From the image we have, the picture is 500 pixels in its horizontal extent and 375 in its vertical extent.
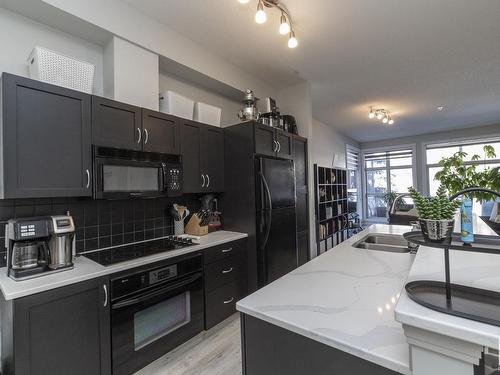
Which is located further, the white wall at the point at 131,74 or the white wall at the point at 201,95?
the white wall at the point at 201,95

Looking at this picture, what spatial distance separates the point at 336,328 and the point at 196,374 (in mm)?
1426

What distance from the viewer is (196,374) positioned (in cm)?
176

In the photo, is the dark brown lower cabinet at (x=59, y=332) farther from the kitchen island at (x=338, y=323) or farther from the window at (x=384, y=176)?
the window at (x=384, y=176)

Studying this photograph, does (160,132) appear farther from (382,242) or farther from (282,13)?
(382,242)

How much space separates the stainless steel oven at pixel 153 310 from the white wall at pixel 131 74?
1.46 metres

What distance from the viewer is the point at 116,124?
1.93 meters

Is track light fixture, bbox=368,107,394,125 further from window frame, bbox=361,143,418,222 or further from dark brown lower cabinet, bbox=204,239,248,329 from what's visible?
dark brown lower cabinet, bbox=204,239,248,329

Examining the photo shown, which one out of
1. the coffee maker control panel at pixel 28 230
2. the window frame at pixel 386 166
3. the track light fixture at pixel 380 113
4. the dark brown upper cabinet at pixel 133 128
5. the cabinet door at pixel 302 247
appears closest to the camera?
the coffee maker control panel at pixel 28 230

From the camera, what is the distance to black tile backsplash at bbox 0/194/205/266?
5.71 ft

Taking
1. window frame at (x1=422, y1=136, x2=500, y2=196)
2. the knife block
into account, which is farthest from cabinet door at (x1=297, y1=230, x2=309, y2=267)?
window frame at (x1=422, y1=136, x2=500, y2=196)

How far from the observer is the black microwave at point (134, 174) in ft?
5.97

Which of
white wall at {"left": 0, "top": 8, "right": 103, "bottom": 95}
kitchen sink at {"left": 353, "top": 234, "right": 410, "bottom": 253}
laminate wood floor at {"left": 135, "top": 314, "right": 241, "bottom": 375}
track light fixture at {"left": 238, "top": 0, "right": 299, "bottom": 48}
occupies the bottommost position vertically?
laminate wood floor at {"left": 135, "top": 314, "right": 241, "bottom": 375}

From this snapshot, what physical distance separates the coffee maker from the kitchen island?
1306mm

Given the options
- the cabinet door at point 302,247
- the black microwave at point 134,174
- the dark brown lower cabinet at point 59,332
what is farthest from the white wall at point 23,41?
the cabinet door at point 302,247
